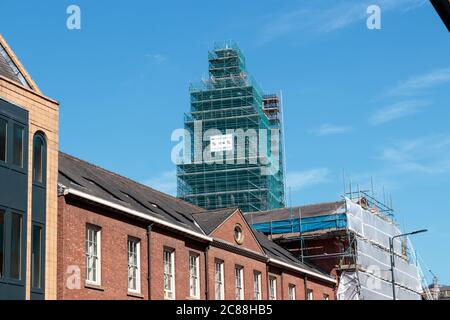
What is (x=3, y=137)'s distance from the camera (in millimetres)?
25953

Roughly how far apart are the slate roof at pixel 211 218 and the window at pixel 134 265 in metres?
5.70

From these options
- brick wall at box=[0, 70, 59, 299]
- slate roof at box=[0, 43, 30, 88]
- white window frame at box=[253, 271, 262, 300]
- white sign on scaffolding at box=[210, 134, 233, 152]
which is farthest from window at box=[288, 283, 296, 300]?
white sign on scaffolding at box=[210, 134, 233, 152]

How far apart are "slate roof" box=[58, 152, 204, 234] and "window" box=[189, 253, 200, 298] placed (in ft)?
4.31

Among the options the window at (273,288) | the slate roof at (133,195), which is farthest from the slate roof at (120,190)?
the window at (273,288)

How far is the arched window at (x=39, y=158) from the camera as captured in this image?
27750 millimetres

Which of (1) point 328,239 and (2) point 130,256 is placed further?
(1) point 328,239

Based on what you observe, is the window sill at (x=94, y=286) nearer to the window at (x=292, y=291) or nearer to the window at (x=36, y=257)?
the window at (x=36, y=257)

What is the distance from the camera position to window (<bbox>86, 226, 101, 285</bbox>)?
30.2 m

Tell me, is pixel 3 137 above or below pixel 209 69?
below

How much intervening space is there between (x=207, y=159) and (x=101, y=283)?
98250 millimetres

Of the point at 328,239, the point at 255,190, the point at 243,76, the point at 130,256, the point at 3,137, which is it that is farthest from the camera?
the point at 243,76
